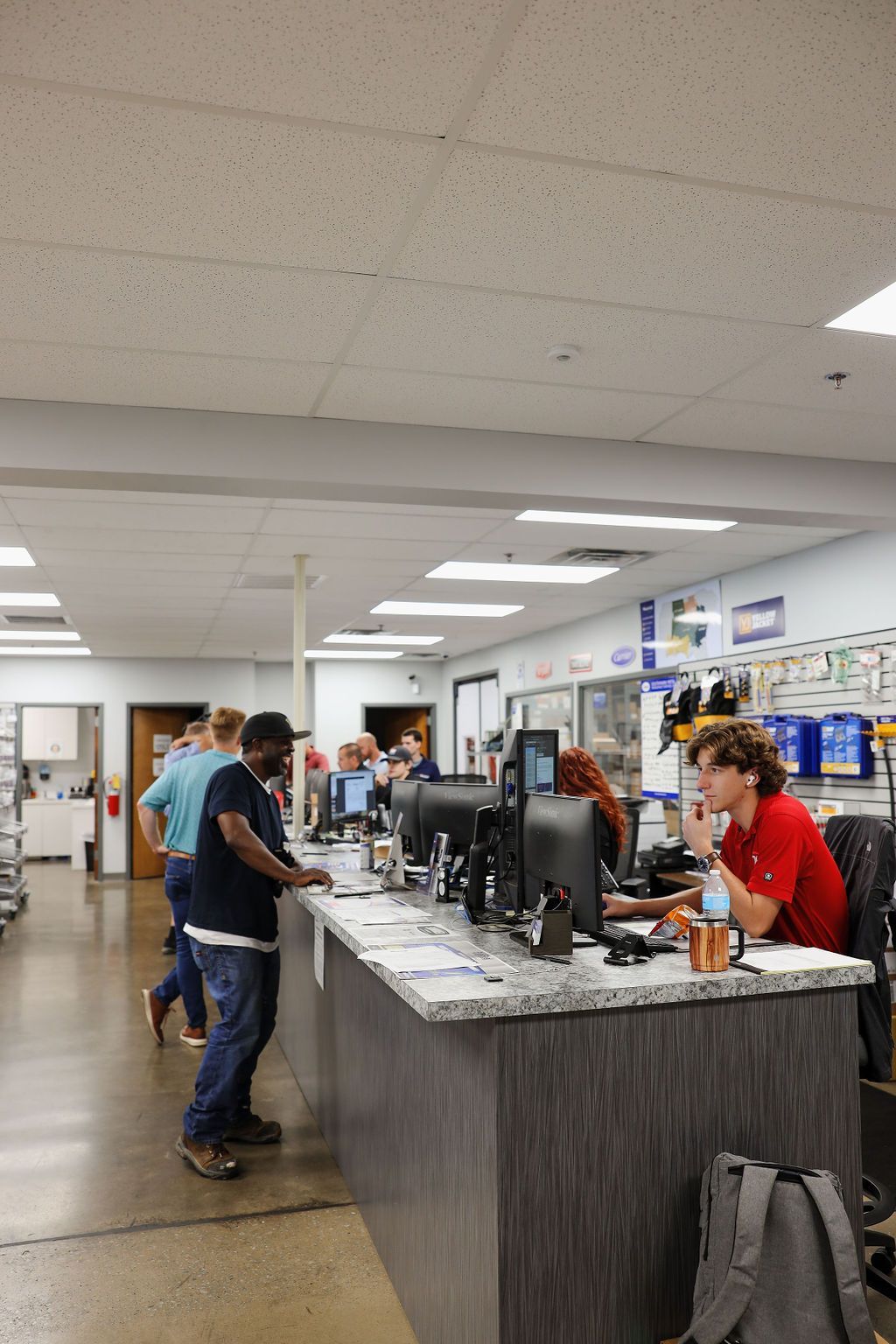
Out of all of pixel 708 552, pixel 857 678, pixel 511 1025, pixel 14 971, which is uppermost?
pixel 708 552

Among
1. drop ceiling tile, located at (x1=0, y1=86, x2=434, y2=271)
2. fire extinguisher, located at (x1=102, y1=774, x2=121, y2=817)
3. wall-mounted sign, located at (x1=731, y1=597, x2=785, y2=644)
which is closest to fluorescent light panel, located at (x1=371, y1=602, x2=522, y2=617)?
wall-mounted sign, located at (x1=731, y1=597, x2=785, y2=644)

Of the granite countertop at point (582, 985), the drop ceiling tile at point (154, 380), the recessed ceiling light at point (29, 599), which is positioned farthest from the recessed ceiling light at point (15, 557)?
the granite countertop at point (582, 985)

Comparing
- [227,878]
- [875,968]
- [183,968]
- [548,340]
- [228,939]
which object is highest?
[548,340]

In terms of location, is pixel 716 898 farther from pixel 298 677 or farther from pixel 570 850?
pixel 298 677

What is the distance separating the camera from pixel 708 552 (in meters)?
6.49

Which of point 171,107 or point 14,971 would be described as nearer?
point 171,107

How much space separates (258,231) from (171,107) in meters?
0.50

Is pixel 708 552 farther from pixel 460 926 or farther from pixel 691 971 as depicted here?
pixel 691 971

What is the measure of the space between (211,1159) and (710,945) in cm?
229

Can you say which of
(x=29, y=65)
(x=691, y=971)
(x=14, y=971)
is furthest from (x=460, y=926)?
(x=14, y=971)

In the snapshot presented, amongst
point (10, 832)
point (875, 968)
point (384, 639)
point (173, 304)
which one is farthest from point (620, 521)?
point (10, 832)

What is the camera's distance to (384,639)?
37.6ft

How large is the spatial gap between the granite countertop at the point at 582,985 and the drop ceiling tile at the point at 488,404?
2.05 meters

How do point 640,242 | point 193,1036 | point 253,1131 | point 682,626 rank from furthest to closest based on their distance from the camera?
point 682,626, point 193,1036, point 253,1131, point 640,242
